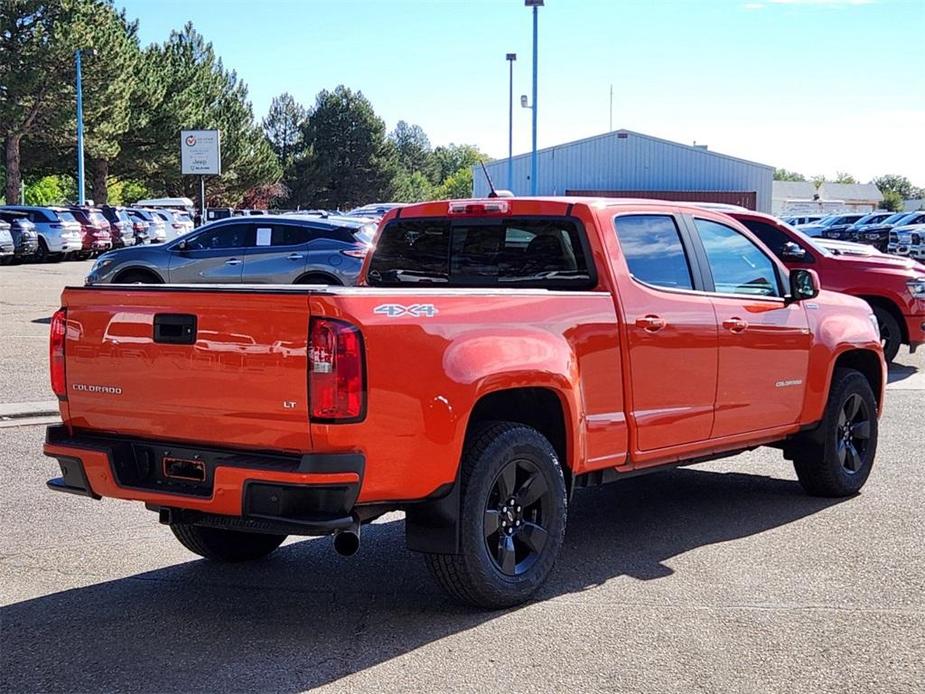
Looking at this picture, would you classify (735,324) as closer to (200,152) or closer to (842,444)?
(842,444)

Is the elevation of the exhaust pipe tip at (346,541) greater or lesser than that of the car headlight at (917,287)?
lesser

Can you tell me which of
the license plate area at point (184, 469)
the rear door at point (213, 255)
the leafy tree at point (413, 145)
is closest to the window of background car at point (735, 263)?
the license plate area at point (184, 469)

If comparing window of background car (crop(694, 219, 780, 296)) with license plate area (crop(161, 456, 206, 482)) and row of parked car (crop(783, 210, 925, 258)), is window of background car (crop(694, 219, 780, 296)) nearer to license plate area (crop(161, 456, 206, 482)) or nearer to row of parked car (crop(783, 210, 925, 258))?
license plate area (crop(161, 456, 206, 482))

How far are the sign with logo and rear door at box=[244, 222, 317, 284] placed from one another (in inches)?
1616

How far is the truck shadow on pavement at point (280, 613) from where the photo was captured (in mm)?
4574

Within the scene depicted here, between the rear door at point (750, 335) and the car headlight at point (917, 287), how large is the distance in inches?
297

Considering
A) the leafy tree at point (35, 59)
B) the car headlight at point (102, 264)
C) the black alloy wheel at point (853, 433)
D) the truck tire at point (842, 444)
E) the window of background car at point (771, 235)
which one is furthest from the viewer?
the leafy tree at point (35, 59)

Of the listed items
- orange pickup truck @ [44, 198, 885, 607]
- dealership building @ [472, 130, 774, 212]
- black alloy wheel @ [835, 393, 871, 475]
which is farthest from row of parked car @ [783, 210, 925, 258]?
orange pickup truck @ [44, 198, 885, 607]

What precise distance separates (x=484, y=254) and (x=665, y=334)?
3.49 ft

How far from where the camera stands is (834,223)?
49.4 metres

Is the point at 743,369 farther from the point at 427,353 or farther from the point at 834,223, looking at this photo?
the point at 834,223

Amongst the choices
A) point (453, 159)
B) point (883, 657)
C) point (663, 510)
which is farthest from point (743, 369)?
point (453, 159)

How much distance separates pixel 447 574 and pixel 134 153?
196 ft

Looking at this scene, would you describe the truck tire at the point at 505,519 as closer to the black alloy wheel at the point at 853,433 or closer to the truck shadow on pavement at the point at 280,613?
the truck shadow on pavement at the point at 280,613
